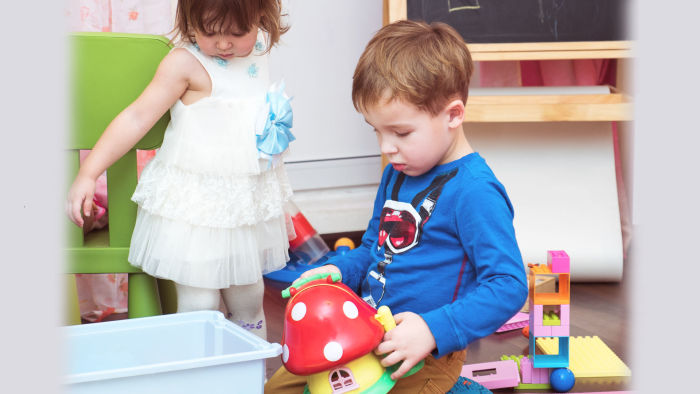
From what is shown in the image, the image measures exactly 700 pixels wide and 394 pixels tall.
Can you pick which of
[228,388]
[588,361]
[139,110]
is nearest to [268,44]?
[139,110]

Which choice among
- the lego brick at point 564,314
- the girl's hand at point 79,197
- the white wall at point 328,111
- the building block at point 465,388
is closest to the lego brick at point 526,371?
the lego brick at point 564,314

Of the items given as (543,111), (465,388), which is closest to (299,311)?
(465,388)

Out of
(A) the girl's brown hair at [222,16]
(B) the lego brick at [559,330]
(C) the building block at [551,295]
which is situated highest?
(A) the girl's brown hair at [222,16]

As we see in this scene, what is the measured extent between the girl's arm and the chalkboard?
0.91 m

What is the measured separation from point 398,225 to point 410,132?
14 centimetres

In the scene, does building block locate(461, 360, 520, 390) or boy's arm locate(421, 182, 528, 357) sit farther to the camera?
building block locate(461, 360, 520, 390)

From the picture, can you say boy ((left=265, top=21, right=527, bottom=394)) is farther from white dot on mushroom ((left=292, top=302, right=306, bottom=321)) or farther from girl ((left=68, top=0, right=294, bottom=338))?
girl ((left=68, top=0, right=294, bottom=338))

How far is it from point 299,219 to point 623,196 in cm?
99

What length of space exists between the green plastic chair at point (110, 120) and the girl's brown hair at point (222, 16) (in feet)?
0.17

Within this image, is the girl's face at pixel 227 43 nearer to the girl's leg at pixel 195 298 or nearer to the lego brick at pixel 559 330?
the girl's leg at pixel 195 298

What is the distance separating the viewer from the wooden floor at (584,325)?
150 centimetres

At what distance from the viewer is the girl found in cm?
120

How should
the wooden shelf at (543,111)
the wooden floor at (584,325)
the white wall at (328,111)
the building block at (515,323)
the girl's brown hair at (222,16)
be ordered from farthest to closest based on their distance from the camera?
the white wall at (328,111) < the wooden shelf at (543,111) < the building block at (515,323) < the wooden floor at (584,325) < the girl's brown hair at (222,16)

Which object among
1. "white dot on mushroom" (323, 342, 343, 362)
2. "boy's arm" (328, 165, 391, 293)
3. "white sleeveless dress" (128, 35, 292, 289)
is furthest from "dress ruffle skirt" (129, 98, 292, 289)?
"white dot on mushroom" (323, 342, 343, 362)
